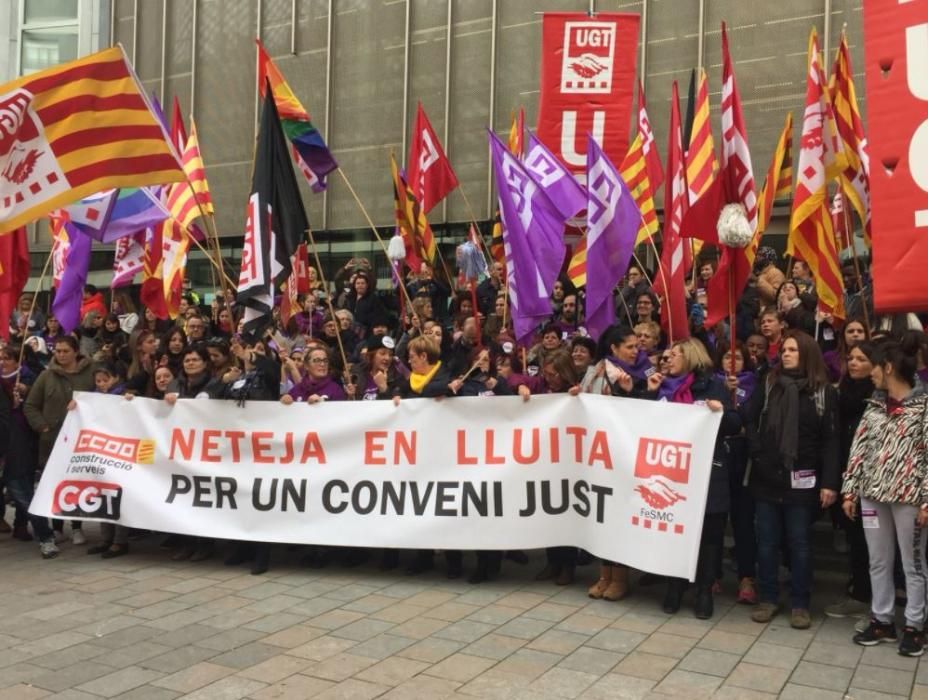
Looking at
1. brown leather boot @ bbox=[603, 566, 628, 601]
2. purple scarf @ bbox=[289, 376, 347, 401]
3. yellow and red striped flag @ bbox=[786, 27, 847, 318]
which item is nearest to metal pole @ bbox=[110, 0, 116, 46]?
purple scarf @ bbox=[289, 376, 347, 401]

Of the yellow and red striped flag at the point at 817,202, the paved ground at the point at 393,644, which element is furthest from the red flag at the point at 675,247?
the paved ground at the point at 393,644

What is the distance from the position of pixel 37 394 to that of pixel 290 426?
2.80m

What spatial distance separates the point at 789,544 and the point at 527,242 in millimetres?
3096

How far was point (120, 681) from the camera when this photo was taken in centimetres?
476

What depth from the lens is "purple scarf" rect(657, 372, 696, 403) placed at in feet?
20.0

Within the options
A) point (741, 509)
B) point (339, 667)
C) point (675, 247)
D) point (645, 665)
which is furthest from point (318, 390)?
point (645, 665)

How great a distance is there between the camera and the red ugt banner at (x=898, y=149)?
15.9 ft

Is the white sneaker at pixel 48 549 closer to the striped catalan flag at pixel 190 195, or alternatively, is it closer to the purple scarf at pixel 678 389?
the striped catalan flag at pixel 190 195

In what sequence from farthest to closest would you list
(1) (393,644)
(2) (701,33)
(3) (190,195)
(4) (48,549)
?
(2) (701,33) < (3) (190,195) < (4) (48,549) < (1) (393,644)

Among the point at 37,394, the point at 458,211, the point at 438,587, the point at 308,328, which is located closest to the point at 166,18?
the point at 458,211

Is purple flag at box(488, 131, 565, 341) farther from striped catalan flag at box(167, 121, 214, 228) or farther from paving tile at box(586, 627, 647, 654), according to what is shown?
striped catalan flag at box(167, 121, 214, 228)

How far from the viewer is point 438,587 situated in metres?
6.63

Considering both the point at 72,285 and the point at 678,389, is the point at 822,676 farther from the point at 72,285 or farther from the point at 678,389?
the point at 72,285

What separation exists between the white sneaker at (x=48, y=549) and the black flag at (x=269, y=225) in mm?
2632
